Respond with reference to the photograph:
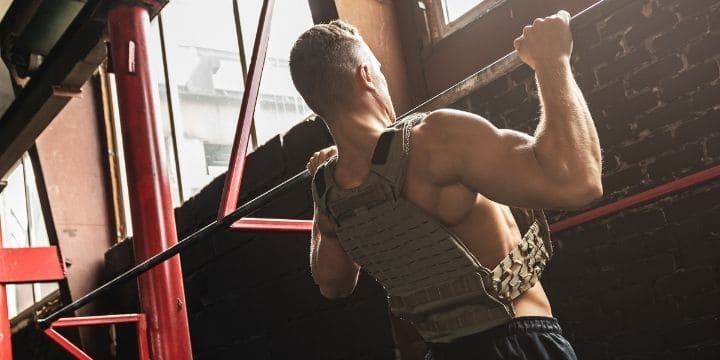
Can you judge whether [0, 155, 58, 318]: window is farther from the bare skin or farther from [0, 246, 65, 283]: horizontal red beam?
the bare skin

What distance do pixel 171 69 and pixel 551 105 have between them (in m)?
4.88

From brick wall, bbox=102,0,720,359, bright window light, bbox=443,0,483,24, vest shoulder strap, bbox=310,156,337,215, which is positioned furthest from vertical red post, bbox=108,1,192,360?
vest shoulder strap, bbox=310,156,337,215

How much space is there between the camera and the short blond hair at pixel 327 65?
144cm

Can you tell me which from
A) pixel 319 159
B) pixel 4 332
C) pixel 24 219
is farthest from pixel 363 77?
pixel 24 219

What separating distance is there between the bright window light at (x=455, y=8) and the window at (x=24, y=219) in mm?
5726

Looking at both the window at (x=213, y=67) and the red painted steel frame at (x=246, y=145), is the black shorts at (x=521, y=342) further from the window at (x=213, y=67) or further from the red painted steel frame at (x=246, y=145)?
the window at (x=213, y=67)

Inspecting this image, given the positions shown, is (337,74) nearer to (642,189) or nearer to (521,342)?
(521,342)

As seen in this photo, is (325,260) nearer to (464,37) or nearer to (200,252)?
(464,37)

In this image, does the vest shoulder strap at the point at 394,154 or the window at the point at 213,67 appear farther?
the window at the point at 213,67

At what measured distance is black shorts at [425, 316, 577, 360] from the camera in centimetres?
124

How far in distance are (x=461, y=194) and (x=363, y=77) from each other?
0.36 meters

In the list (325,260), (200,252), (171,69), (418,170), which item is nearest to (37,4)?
(171,69)

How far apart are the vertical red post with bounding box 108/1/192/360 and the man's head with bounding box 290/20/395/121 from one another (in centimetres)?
207

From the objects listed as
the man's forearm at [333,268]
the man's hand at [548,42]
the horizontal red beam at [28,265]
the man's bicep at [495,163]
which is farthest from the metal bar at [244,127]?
the horizontal red beam at [28,265]
